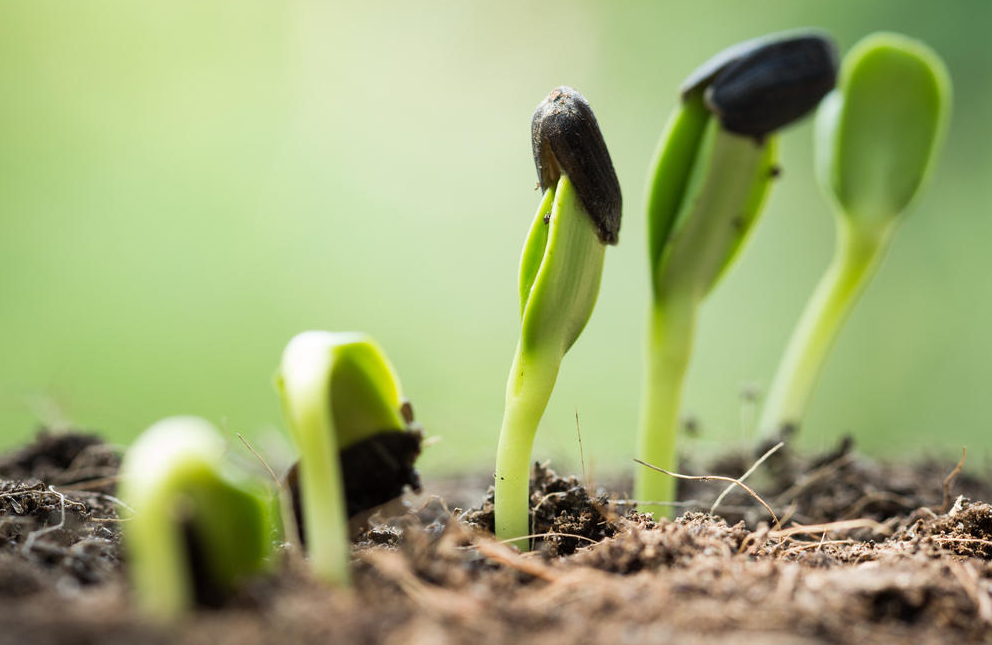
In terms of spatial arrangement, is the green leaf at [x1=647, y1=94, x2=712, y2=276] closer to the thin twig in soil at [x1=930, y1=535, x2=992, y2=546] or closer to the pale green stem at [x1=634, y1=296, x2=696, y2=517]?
the pale green stem at [x1=634, y1=296, x2=696, y2=517]

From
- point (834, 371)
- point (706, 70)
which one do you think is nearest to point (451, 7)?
point (834, 371)

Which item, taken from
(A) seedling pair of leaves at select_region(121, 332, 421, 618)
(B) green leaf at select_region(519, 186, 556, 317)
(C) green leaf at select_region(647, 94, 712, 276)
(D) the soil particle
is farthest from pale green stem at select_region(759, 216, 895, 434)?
(A) seedling pair of leaves at select_region(121, 332, 421, 618)

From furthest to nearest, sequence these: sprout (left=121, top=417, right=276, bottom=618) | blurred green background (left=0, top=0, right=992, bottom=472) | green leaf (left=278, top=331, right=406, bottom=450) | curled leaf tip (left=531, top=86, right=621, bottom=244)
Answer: blurred green background (left=0, top=0, right=992, bottom=472)
curled leaf tip (left=531, top=86, right=621, bottom=244)
green leaf (left=278, top=331, right=406, bottom=450)
sprout (left=121, top=417, right=276, bottom=618)

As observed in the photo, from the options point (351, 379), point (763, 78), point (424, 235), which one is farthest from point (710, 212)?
point (424, 235)

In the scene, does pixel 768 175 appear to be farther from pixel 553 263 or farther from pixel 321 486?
pixel 321 486

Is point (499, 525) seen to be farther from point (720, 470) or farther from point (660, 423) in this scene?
point (720, 470)

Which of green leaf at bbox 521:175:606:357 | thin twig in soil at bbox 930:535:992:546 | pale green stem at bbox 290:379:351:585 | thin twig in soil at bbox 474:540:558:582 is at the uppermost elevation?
green leaf at bbox 521:175:606:357

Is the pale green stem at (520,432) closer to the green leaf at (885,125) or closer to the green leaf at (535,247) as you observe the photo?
the green leaf at (535,247)
